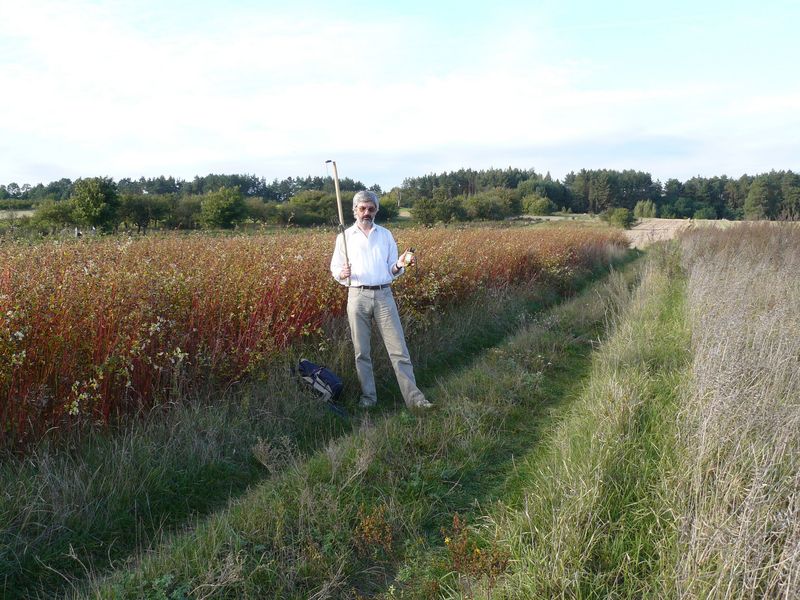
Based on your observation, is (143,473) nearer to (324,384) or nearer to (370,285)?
(324,384)

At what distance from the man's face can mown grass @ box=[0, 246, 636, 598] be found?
1.69m

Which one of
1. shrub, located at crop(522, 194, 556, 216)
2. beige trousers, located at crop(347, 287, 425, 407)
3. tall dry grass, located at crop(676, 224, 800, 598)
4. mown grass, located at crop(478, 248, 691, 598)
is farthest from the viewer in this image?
shrub, located at crop(522, 194, 556, 216)

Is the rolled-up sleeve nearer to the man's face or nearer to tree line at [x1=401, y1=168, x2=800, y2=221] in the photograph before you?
the man's face

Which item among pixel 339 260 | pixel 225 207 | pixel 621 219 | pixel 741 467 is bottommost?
pixel 741 467

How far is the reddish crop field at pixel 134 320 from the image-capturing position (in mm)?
4031

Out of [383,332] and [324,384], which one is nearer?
[324,384]

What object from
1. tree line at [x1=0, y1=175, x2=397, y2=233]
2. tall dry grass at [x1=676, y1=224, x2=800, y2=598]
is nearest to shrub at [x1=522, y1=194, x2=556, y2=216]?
tree line at [x1=0, y1=175, x2=397, y2=233]

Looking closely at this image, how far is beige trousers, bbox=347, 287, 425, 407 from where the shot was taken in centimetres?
574

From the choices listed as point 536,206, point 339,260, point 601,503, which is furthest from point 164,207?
point 536,206

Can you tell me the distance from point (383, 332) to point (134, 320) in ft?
7.76

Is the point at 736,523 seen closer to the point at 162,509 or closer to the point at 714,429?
the point at 714,429

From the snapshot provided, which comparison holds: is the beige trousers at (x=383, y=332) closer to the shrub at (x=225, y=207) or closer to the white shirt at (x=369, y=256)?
the white shirt at (x=369, y=256)

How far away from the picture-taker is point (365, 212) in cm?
557

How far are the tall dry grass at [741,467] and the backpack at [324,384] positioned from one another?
312 centimetres
